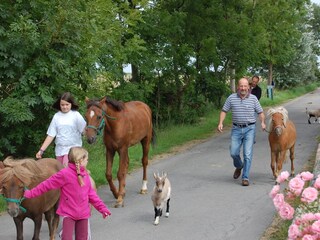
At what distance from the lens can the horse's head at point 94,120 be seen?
744cm

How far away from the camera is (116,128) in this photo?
838 centimetres

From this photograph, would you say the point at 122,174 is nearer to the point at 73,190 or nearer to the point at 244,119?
the point at 244,119

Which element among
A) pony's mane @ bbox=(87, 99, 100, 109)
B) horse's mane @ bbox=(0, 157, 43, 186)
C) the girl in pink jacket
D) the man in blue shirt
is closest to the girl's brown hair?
the girl in pink jacket

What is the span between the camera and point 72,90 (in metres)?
10.4

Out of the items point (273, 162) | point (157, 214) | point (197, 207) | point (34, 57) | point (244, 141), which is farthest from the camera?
point (273, 162)

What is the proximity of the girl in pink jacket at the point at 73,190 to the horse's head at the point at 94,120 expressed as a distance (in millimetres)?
2392

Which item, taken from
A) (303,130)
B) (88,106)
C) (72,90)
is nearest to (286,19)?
(303,130)

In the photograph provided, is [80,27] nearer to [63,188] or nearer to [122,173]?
[122,173]

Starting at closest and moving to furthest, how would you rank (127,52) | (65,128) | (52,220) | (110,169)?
(52,220)
(65,128)
(110,169)
(127,52)

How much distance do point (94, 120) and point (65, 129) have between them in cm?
57

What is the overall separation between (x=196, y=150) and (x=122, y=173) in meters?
6.22

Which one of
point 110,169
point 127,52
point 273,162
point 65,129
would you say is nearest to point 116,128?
point 110,169

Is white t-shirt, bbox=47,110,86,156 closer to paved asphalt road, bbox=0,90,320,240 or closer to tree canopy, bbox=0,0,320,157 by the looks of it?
paved asphalt road, bbox=0,90,320,240

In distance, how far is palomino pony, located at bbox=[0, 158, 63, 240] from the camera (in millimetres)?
4730
